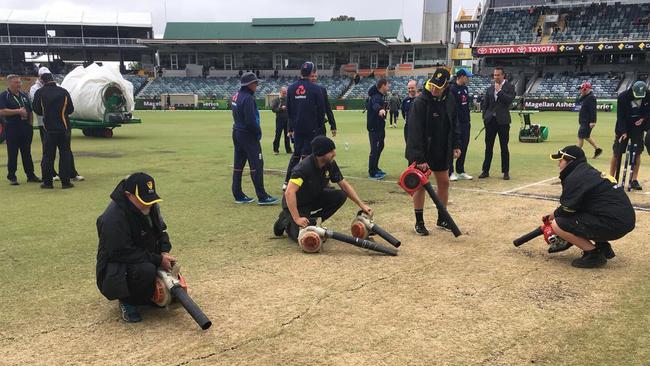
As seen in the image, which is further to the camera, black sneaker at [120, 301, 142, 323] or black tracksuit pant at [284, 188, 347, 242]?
black tracksuit pant at [284, 188, 347, 242]

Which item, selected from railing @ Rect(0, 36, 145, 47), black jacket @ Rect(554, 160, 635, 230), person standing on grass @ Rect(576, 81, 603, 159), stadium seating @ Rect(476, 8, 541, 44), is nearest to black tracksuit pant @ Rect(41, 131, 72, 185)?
black jacket @ Rect(554, 160, 635, 230)

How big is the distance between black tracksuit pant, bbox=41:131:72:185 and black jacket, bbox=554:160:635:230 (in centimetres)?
819

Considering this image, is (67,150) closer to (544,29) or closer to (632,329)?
(632,329)

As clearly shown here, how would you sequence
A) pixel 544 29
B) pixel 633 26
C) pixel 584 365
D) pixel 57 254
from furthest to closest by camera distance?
pixel 544 29 < pixel 633 26 < pixel 57 254 < pixel 584 365

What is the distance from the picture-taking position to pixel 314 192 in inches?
226

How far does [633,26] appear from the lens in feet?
162

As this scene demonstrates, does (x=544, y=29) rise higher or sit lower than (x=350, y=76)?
higher

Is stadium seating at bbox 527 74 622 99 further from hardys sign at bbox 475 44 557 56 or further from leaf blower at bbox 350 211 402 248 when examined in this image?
leaf blower at bbox 350 211 402 248

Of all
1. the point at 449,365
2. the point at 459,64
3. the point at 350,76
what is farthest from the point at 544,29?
the point at 449,365

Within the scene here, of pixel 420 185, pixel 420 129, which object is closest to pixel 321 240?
pixel 420 185

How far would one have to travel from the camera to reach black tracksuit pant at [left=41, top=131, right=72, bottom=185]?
29.9ft

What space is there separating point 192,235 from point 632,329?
4547 mm

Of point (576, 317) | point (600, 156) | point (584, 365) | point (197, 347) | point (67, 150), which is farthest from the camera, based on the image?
point (600, 156)

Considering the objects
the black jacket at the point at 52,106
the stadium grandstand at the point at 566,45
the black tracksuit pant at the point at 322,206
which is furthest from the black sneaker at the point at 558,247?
the stadium grandstand at the point at 566,45
